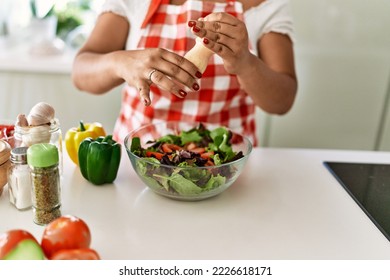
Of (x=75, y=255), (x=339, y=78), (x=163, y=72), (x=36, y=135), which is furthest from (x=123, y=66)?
(x=339, y=78)

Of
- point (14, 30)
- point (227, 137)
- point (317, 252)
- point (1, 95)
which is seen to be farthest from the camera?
point (14, 30)

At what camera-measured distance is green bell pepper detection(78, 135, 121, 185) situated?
3.00 ft

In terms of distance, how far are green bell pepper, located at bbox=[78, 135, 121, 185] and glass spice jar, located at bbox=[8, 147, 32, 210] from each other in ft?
0.46

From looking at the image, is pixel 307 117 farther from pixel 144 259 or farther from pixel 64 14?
pixel 144 259

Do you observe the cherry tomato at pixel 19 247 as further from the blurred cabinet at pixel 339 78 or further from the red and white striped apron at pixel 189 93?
the blurred cabinet at pixel 339 78

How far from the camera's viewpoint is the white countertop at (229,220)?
0.74m

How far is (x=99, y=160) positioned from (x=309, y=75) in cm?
111

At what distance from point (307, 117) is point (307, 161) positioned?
0.75 metres

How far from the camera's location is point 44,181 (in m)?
0.75

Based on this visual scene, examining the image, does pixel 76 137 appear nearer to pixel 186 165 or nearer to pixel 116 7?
pixel 186 165

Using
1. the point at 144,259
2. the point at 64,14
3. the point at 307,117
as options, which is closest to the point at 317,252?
the point at 144,259

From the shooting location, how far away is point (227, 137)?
1003 mm
